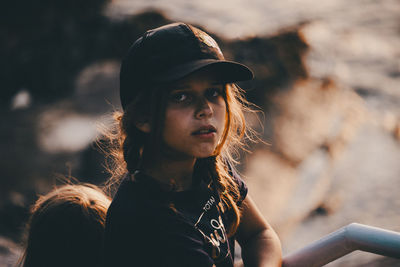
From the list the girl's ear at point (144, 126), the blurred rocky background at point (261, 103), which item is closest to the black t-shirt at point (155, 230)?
the girl's ear at point (144, 126)

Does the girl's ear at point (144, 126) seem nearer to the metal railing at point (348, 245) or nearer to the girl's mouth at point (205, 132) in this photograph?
the girl's mouth at point (205, 132)

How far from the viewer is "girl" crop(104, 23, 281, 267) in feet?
3.03

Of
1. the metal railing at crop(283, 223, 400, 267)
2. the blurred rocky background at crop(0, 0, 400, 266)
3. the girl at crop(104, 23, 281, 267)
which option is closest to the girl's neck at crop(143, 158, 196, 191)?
the girl at crop(104, 23, 281, 267)

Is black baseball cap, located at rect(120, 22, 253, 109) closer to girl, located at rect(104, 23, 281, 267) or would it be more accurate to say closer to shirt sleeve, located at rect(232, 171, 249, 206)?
girl, located at rect(104, 23, 281, 267)

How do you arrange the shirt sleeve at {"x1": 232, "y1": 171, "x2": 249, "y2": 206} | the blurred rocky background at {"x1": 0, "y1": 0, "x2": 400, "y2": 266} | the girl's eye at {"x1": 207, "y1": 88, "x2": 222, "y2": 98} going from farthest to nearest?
the blurred rocky background at {"x1": 0, "y1": 0, "x2": 400, "y2": 266}, the shirt sleeve at {"x1": 232, "y1": 171, "x2": 249, "y2": 206}, the girl's eye at {"x1": 207, "y1": 88, "x2": 222, "y2": 98}

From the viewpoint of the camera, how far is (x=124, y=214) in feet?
3.03

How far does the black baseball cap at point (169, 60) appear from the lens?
95 centimetres

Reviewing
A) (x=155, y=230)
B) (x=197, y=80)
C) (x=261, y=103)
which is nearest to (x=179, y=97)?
(x=197, y=80)

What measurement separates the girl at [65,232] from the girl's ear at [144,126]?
224 millimetres

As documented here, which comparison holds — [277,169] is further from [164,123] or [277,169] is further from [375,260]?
[164,123]

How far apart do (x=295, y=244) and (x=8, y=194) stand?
195 centimetres

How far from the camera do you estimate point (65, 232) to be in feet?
3.26

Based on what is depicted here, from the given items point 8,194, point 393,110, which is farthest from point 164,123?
point 393,110

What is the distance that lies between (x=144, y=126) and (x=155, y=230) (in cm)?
26
